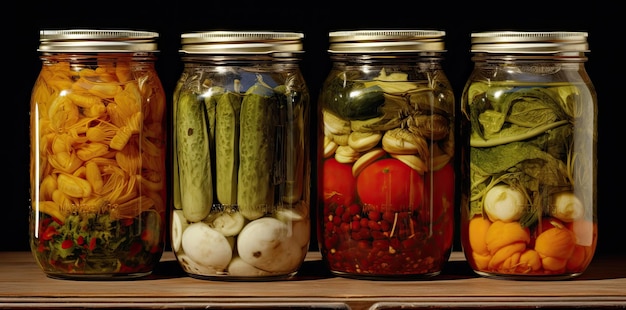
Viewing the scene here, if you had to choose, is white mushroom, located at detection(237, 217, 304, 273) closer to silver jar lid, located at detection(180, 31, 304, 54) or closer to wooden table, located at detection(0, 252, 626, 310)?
wooden table, located at detection(0, 252, 626, 310)

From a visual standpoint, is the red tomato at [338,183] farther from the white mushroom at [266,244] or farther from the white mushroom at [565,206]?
the white mushroom at [565,206]

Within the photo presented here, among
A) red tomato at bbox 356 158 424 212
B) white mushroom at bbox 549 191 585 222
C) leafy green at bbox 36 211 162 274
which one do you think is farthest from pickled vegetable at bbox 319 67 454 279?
leafy green at bbox 36 211 162 274

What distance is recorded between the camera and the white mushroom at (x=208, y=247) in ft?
4.15

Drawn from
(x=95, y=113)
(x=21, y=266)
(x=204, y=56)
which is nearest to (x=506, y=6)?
(x=204, y=56)

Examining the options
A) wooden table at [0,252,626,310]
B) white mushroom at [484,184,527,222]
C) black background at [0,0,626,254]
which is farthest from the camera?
black background at [0,0,626,254]

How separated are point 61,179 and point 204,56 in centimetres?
23

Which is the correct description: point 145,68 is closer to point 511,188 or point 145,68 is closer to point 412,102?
point 412,102

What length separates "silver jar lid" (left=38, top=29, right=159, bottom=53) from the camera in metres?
1.28

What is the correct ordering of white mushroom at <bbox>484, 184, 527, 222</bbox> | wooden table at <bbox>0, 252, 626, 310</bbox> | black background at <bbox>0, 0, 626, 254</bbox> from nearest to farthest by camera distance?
wooden table at <bbox>0, 252, 626, 310</bbox> < white mushroom at <bbox>484, 184, 527, 222</bbox> < black background at <bbox>0, 0, 626, 254</bbox>

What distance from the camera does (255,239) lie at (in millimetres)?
1260

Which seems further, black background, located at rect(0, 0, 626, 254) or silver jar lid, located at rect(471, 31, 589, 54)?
black background, located at rect(0, 0, 626, 254)

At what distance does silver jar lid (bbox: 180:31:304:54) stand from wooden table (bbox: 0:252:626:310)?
278 millimetres

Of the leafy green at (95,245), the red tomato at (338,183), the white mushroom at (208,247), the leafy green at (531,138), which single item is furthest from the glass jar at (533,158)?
the leafy green at (95,245)

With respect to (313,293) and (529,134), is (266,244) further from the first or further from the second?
(529,134)
